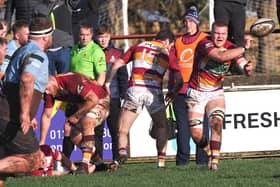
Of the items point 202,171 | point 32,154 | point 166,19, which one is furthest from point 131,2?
point 32,154

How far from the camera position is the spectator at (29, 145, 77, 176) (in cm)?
1491

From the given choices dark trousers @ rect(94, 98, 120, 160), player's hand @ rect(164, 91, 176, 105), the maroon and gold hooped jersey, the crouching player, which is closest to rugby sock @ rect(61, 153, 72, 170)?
the crouching player

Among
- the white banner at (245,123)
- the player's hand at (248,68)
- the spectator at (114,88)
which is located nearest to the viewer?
the player's hand at (248,68)

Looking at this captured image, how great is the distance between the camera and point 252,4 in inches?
867

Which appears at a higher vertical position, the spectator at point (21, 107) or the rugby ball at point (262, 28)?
the rugby ball at point (262, 28)

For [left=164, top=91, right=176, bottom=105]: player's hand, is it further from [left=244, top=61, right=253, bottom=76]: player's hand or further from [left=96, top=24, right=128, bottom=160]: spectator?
[left=244, top=61, right=253, bottom=76]: player's hand

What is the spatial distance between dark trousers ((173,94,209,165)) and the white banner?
1.41m

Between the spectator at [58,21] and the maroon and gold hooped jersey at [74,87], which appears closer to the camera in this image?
the maroon and gold hooped jersey at [74,87]

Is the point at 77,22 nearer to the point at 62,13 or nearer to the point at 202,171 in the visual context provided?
the point at 62,13

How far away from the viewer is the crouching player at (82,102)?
15141mm

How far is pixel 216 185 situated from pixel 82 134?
343 centimetres

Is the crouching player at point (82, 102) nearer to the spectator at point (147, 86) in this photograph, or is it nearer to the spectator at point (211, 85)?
the spectator at point (147, 86)

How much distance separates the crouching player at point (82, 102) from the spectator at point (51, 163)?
8.8 inches

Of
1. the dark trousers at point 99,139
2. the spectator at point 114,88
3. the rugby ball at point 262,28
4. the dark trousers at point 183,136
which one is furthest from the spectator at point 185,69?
the dark trousers at point 99,139
